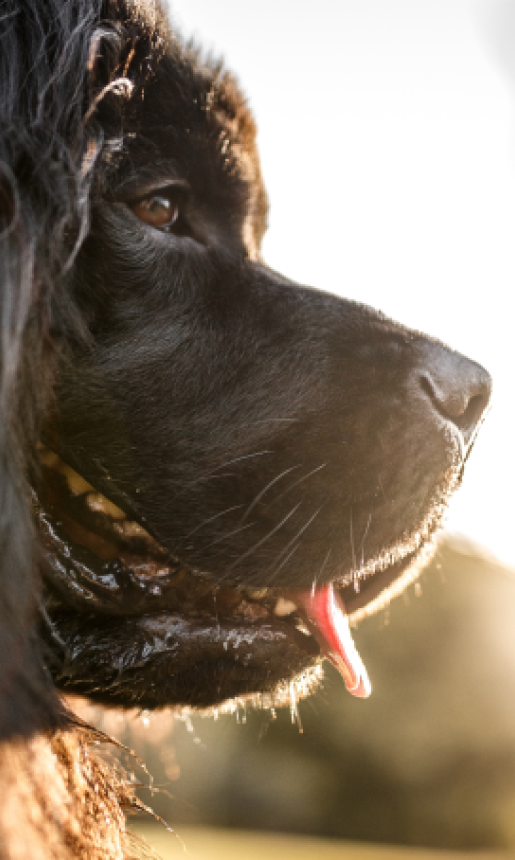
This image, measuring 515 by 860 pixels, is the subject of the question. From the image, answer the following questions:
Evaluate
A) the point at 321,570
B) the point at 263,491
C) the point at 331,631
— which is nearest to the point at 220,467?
the point at 263,491

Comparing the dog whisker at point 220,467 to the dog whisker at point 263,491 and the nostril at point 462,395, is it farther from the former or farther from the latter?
Answer: the nostril at point 462,395

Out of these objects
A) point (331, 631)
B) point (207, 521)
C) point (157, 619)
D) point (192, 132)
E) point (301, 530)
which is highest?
point (192, 132)

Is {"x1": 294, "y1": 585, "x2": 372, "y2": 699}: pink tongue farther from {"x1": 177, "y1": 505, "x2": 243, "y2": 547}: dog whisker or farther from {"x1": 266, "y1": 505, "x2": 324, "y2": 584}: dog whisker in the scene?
{"x1": 177, "y1": 505, "x2": 243, "y2": 547}: dog whisker

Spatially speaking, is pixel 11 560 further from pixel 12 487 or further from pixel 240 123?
pixel 240 123

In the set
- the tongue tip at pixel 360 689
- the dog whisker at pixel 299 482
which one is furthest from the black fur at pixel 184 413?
the tongue tip at pixel 360 689

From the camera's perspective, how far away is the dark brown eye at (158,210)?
153 cm

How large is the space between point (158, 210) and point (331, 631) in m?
1.21

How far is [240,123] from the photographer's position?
183 cm

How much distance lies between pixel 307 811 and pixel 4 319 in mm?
4835

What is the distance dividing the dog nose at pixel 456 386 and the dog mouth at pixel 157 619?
39 centimetres

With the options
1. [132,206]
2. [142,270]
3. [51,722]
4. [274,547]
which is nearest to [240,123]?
[132,206]

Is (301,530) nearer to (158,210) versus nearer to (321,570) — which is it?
(321,570)

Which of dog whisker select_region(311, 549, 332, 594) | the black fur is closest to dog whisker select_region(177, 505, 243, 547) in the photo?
the black fur

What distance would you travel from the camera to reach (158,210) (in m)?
1.57
